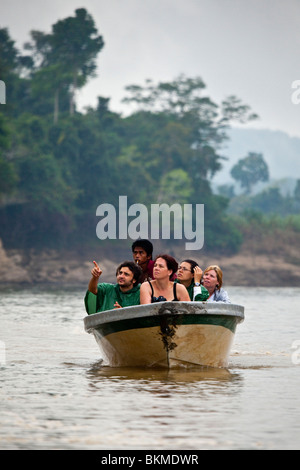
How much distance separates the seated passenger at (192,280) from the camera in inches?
426

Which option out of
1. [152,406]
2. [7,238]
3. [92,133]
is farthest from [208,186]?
[152,406]

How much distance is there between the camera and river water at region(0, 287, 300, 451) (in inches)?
279

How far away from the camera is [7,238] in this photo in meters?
57.8

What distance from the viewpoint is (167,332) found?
10.4m

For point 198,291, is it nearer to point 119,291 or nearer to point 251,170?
point 119,291

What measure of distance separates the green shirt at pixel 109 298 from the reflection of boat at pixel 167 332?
28 cm

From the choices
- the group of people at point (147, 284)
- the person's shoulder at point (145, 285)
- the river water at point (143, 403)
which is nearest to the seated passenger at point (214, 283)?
the group of people at point (147, 284)

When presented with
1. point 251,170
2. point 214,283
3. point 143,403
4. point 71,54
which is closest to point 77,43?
point 71,54

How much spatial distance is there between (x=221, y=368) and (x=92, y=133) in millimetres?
50689

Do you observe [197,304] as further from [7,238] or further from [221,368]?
[7,238]

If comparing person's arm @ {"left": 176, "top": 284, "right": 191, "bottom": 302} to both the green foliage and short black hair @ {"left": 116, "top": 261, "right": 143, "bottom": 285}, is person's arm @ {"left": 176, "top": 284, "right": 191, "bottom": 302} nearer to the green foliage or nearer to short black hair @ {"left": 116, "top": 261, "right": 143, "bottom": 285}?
short black hair @ {"left": 116, "top": 261, "right": 143, "bottom": 285}

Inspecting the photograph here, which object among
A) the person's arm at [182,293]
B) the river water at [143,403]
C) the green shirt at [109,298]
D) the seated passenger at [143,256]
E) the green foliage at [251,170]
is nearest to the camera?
the river water at [143,403]

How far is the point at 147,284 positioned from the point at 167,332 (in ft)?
2.23

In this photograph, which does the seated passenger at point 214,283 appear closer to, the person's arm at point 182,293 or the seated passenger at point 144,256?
the seated passenger at point 144,256
